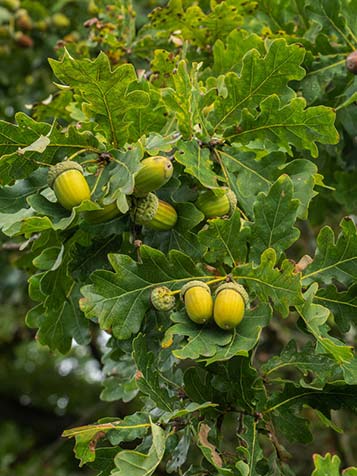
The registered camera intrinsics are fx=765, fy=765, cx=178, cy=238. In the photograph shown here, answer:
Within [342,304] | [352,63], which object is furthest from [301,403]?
[352,63]

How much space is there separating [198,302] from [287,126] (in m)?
0.46

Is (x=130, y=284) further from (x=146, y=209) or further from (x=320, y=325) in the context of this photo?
(x=320, y=325)

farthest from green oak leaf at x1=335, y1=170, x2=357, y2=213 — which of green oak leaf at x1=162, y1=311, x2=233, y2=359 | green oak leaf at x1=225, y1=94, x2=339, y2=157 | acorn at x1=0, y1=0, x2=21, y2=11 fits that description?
acorn at x1=0, y1=0, x2=21, y2=11

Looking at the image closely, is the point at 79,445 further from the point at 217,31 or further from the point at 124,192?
the point at 217,31

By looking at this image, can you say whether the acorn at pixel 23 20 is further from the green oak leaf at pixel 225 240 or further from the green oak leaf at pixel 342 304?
the green oak leaf at pixel 342 304

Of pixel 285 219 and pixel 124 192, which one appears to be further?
pixel 285 219

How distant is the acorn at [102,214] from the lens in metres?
1.42

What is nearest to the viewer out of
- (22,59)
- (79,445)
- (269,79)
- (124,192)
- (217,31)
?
(124,192)

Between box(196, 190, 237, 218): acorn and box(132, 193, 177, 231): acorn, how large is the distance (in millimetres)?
62

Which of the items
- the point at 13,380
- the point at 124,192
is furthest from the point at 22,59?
the point at 13,380

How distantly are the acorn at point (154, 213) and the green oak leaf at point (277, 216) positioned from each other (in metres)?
0.17

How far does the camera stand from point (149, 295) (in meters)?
1.47

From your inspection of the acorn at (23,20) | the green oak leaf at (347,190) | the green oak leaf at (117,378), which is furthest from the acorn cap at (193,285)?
the acorn at (23,20)

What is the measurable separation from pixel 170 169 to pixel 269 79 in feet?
1.09
